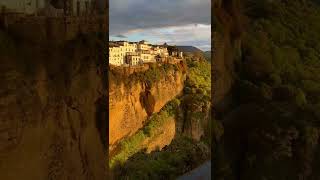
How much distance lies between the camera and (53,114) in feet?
12.8

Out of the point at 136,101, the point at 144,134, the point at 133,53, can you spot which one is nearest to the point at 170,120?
the point at 144,134

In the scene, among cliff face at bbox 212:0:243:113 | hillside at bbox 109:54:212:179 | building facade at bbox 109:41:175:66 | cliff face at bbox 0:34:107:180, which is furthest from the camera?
building facade at bbox 109:41:175:66

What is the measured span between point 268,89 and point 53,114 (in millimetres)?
2088

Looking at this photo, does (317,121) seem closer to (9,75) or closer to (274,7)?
(274,7)

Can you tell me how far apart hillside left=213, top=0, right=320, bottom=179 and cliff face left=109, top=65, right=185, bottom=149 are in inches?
420

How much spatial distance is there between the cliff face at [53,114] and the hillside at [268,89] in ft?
4.20

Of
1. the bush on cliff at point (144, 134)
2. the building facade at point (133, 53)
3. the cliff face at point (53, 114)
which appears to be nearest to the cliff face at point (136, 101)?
the bush on cliff at point (144, 134)

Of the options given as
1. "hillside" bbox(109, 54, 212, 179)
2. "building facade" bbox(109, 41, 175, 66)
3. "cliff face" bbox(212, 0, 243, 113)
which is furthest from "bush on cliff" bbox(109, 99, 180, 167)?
"cliff face" bbox(212, 0, 243, 113)

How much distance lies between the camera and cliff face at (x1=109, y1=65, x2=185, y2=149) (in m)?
15.8

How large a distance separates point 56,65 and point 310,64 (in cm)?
245

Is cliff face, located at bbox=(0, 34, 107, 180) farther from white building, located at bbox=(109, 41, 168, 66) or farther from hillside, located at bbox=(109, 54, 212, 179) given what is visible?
white building, located at bbox=(109, 41, 168, 66)

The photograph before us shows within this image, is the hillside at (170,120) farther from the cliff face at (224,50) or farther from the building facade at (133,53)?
the cliff face at (224,50)

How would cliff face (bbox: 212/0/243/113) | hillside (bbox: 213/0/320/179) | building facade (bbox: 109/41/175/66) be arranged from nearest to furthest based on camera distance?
hillside (bbox: 213/0/320/179)
cliff face (bbox: 212/0/243/113)
building facade (bbox: 109/41/175/66)

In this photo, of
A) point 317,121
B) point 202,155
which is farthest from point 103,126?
point 202,155
